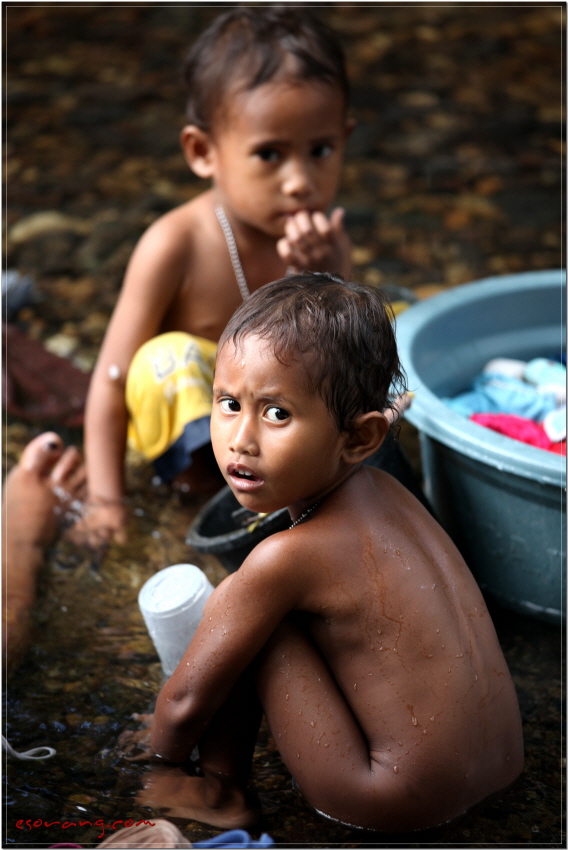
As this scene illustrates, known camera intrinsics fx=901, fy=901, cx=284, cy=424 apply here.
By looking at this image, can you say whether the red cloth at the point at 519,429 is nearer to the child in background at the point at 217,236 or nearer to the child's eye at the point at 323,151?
the child in background at the point at 217,236

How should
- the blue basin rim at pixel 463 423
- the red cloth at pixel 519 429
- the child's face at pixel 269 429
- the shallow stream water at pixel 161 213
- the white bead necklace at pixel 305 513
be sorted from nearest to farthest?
the child's face at pixel 269 429, the white bead necklace at pixel 305 513, the shallow stream water at pixel 161 213, the blue basin rim at pixel 463 423, the red cloth at pixel 519 429

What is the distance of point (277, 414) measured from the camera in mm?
1261

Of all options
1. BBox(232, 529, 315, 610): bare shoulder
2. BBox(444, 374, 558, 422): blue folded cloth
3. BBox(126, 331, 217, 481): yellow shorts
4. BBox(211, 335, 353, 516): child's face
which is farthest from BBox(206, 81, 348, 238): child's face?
BBox(232, 529, 315, 610): bare shoulder

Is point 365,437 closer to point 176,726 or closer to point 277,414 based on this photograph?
point 277,414

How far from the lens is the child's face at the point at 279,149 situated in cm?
203

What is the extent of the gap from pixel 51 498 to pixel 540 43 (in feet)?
13.8

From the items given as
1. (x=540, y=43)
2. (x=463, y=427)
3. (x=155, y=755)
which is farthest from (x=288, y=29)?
(x=540, y=43)

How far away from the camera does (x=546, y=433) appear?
2.03 metres

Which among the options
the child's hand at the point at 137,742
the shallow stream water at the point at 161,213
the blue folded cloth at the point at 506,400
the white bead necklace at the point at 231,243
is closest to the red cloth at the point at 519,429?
the blue folded cloth at the point at 506,400

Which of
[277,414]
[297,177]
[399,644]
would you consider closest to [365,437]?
[277,414]

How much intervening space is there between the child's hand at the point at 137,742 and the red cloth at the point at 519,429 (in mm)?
961

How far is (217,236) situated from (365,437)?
3.65ft

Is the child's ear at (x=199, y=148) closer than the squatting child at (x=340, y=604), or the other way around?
the squatting child at (x=340, y=604)

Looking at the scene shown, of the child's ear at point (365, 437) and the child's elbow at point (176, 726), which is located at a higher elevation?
the child's ear at point (365, 437)
